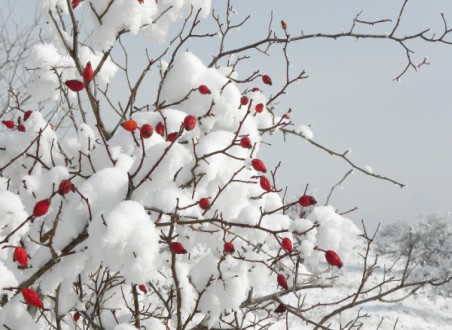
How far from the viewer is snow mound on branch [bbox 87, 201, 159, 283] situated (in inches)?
54.2

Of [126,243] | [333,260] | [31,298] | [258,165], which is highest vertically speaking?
[258,165]

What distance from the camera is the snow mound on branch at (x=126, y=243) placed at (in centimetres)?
A: 138

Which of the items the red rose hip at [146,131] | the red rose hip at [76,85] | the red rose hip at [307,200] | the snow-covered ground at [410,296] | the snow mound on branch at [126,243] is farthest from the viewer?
the snow-covered ground at [410,296]

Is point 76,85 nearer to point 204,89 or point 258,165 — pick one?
point 204,89

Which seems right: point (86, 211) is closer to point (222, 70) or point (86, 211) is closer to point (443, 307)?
point (222, 70)

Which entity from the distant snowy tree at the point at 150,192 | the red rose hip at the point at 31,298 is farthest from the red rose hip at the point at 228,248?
the red rose hip at the point at 31,298

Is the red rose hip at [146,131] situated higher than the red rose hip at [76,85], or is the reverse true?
the red rose hip at [76,85]

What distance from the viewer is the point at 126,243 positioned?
55.0 inches

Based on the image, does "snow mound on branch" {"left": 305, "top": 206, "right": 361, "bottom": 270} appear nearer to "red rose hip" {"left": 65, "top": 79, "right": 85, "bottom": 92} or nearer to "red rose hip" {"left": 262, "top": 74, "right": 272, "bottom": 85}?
"red rose hip" {"left": 262, "top": 74, "right": 272, "bottom": 85}

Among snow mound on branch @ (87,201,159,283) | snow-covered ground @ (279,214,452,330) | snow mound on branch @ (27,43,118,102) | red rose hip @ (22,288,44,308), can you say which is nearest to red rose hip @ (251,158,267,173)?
snow mound on branch @ (87,201,159,283)

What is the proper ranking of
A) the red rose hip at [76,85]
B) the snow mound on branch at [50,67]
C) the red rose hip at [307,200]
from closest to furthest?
the red rose hip at [76,85]
the red rose hip at [307,200]
the snow mound on branch at [50,67]

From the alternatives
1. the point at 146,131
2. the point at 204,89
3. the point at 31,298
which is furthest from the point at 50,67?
the point at 31,298

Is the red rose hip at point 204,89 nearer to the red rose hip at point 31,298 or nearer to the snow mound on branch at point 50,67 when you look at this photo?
the snow mound on branch at point 50,67

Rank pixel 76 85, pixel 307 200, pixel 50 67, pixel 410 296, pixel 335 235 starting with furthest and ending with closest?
pixel 410 296 → pixel 50 67 → pixel 335 235 → pixel 307 200 → pixel 76 85
